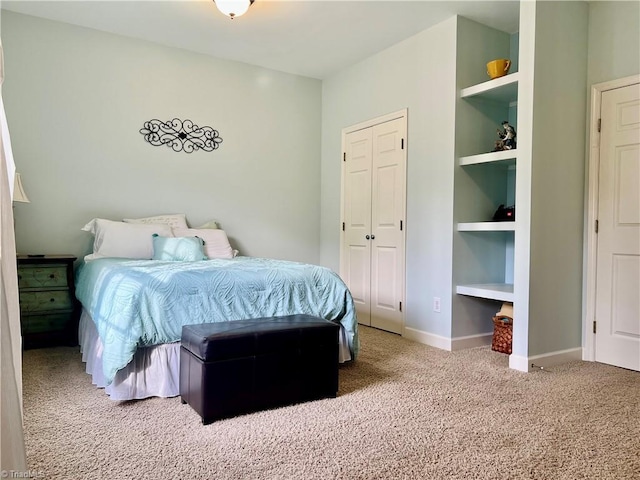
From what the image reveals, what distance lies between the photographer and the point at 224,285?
2.54 m

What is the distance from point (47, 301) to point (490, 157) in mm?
3406

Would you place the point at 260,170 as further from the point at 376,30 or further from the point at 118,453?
the point at 118,453

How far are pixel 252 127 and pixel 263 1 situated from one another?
1.53 metres

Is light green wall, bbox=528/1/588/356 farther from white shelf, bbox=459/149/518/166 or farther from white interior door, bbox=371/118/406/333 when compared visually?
white interior door, bbox=371/118/406/333

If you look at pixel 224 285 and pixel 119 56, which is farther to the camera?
pixel 119 56

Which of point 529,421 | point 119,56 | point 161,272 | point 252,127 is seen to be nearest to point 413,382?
point 529,421

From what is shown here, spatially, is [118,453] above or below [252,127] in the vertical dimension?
below

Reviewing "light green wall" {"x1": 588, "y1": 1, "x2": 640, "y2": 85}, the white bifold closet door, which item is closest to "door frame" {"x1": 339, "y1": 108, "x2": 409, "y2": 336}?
the white bifold closet door

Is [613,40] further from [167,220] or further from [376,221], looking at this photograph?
[167,220]

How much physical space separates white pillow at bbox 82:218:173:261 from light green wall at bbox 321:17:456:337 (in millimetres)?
2177

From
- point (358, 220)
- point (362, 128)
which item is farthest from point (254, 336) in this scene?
point (362, 128)

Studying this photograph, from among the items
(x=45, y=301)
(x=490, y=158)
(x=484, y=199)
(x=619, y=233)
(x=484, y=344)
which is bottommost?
(x=484, y=344)

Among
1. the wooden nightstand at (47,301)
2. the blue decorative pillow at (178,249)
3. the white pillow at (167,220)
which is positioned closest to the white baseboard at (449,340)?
the blue decorative pillow at (178,249)

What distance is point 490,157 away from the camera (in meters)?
3.28
